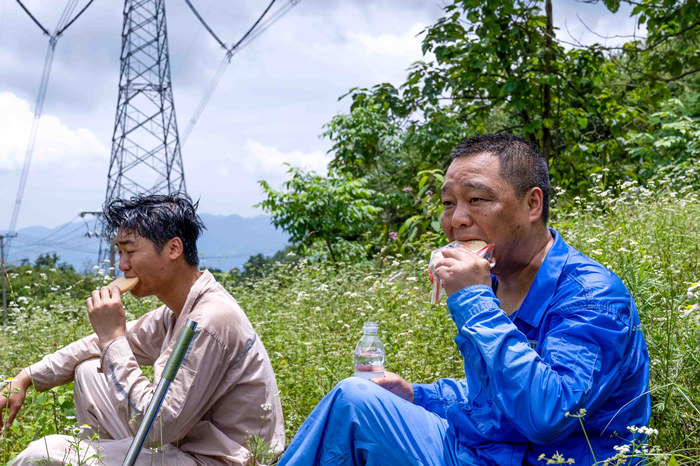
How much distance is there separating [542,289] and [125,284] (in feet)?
5.77

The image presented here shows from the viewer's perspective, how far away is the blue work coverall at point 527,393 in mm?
1651

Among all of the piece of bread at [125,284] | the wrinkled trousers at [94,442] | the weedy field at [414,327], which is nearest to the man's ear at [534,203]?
the weedy field at [414,327]

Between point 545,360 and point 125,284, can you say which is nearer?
point 545,360

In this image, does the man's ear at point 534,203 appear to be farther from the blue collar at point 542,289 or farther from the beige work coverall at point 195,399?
the beige work coverall at point 195,399

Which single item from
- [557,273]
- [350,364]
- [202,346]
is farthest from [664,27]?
[202,346]

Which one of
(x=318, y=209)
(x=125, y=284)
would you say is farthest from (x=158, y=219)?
(x=318, y=209)

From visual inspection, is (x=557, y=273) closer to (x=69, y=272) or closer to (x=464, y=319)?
(x=464, y=319)

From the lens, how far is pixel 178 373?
2.33 meters

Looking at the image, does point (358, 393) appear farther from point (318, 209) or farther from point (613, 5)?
point (318, 209)

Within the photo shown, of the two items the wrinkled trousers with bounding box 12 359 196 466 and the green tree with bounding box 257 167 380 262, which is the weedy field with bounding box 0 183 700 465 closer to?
the wrinkled trousers with bounding box 12 359 196 466

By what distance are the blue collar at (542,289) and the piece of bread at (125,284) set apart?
1651 millimetres

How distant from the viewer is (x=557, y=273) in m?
1.94

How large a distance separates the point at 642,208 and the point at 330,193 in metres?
4.99

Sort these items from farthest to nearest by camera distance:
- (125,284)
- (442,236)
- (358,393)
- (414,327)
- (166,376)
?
(442,236) → (414,327) → (125,284) → (358,393) → (166,376)
